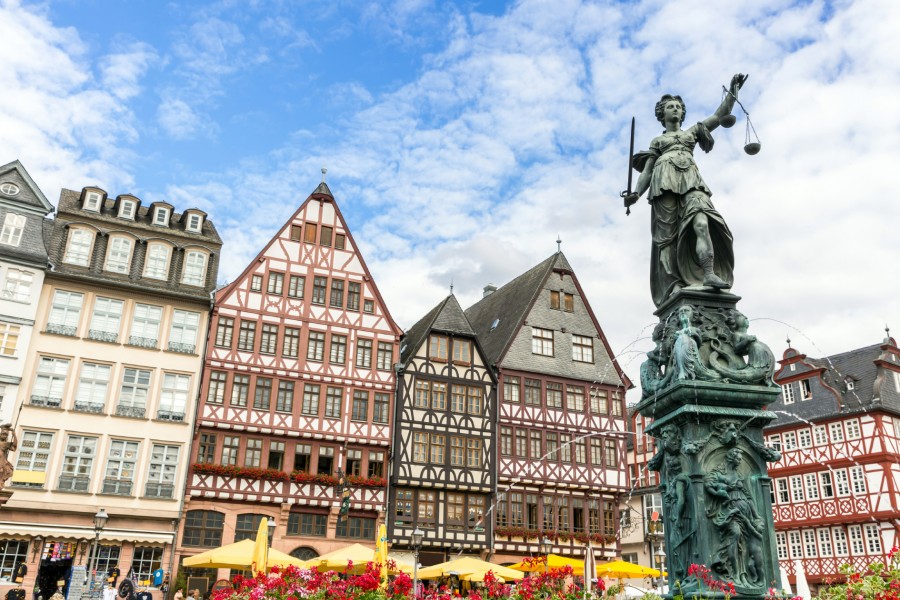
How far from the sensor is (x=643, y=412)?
8.36 metres

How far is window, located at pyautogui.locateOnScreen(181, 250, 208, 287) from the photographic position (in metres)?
29.7

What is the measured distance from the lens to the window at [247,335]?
94.4 feet

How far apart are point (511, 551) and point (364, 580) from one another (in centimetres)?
2354

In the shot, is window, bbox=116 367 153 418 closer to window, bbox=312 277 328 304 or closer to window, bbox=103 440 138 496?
window, bbox=103 440 138 496

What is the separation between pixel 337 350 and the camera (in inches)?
1175

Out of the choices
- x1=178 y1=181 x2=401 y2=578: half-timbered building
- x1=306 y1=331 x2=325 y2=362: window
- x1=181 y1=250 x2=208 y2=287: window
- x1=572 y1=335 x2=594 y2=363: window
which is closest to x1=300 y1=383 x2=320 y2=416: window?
x1=178 y1=181 x2=401 y2=578: half-timbered building

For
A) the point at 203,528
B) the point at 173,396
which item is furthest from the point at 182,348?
the point at 203,528

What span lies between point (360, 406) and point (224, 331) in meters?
5.49

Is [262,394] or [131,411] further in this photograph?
[262,394]

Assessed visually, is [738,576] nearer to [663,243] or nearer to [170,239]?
[663,243]

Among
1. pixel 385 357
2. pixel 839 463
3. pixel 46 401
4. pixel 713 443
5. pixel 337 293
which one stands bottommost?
pixel 713 443

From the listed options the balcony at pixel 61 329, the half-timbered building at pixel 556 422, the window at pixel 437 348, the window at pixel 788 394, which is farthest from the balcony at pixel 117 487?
the window at pixel 788 394

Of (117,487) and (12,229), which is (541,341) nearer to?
(117,487)

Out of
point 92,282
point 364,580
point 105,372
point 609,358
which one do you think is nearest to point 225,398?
point 105,372
